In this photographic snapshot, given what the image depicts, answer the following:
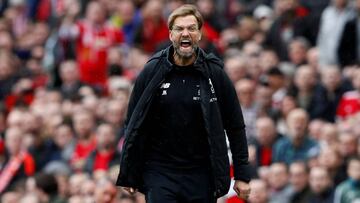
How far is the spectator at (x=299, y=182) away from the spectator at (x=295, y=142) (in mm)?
715

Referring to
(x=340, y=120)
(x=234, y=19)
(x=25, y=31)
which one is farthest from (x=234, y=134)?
(x=25, y=31)

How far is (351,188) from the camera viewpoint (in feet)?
46.1

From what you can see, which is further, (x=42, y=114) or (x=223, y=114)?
(x=42, y=114)

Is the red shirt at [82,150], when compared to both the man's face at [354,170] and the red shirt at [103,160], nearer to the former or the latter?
the red shirt at [103,160]

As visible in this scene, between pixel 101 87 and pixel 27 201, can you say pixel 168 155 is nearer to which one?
pixel 27 201

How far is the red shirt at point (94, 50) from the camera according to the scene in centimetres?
1984

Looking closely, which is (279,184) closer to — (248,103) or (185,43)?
(248,103)

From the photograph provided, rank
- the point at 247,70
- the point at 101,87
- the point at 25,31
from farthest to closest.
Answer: the point at 25,31, the point at 101,87, the point at 247,70

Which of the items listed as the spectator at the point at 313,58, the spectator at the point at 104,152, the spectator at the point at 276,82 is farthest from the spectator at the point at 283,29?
the spectator at the point at 104,152

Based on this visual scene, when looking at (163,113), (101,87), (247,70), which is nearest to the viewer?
(163,113)

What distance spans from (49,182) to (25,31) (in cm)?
815

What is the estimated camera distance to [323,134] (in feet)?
49.9

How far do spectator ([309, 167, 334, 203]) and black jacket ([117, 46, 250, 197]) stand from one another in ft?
12.9

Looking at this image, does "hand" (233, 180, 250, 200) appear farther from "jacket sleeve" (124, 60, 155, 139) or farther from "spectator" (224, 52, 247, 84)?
"spectator" (224, 52, 247, 84)
